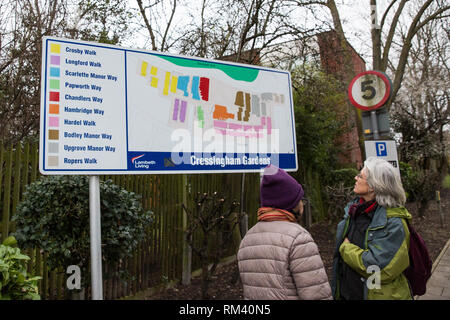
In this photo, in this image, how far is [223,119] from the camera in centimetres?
297

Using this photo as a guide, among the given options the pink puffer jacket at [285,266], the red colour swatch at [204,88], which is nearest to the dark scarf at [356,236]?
the pink puffer jacket at [285,266]

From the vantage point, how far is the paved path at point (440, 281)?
4.72 metres

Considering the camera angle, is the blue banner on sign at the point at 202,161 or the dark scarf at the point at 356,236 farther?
the blue banner on sign at the point at 202,161

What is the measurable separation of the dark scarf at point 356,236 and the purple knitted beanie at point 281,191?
0.70 meters

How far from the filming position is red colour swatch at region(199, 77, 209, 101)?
2.93 meters

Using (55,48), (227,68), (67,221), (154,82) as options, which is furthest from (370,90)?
(67,221)

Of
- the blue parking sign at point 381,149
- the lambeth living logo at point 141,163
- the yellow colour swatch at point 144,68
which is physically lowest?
the lambeth living logo at point 141,163

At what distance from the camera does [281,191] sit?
6.54 feet

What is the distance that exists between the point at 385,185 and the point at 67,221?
8.91 ft

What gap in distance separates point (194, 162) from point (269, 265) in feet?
3.89

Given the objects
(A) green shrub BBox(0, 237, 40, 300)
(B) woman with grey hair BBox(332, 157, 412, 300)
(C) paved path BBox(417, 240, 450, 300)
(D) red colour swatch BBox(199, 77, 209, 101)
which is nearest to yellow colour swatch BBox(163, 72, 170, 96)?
(D) red colour swatch BBox(199, 77, 209, 101)

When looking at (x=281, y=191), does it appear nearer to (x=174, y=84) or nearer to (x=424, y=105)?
(x=174, y=84)

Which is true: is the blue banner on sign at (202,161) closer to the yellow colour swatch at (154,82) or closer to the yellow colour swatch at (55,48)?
the yellow colour swatch at (154,82)

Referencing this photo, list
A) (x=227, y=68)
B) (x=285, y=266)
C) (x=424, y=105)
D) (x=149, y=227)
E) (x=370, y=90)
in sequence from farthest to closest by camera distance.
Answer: (x=424, y=105) < (x=149, y=227) < (x=370, y=90) < (x=227, y=68) < (x=285, y=266)
